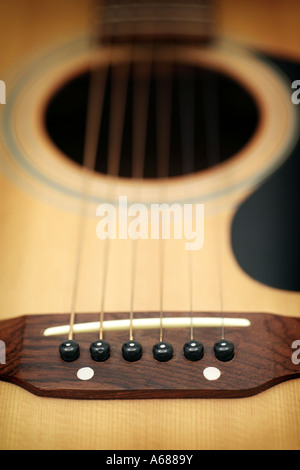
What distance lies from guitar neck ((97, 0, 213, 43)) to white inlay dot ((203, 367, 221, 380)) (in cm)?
72

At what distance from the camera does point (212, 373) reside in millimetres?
535

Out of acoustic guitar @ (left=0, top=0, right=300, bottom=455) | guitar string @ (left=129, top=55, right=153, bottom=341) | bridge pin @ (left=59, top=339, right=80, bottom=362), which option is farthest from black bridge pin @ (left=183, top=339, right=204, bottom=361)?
guitar string @ (left=129, top=55, right=153, bottom=341)

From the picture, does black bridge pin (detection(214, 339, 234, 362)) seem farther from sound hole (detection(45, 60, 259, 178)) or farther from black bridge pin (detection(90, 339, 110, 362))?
sound hole (detection(45, 60, 259, 178))

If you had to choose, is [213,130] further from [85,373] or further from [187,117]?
[85,373]

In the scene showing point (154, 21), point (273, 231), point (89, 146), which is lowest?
point (273, 231)

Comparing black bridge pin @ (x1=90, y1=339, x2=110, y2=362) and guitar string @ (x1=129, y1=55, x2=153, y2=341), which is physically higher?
guitar string @ (x1=129, y1=55, x2=153, y2=341)

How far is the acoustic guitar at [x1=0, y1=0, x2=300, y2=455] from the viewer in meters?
0.52

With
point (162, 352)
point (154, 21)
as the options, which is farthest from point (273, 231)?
point (154, 21)

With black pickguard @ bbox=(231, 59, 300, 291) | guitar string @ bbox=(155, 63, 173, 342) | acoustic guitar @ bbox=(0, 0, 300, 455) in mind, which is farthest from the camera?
guitar string @ bbox=(155, 63, 173, 342)

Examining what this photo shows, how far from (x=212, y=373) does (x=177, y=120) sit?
52cm

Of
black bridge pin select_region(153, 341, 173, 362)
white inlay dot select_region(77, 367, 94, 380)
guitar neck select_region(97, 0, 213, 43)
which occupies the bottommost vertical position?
white inlay dot select_region(77, 367, 94, 380)

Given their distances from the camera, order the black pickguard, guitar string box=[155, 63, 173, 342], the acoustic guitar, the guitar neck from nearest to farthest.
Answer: the acoustic guitar < the black pickguard < guitar string box=[155, 63, 173, 342] < the guitar neck

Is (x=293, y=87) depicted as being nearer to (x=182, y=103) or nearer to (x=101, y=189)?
(x=182, y=103)
